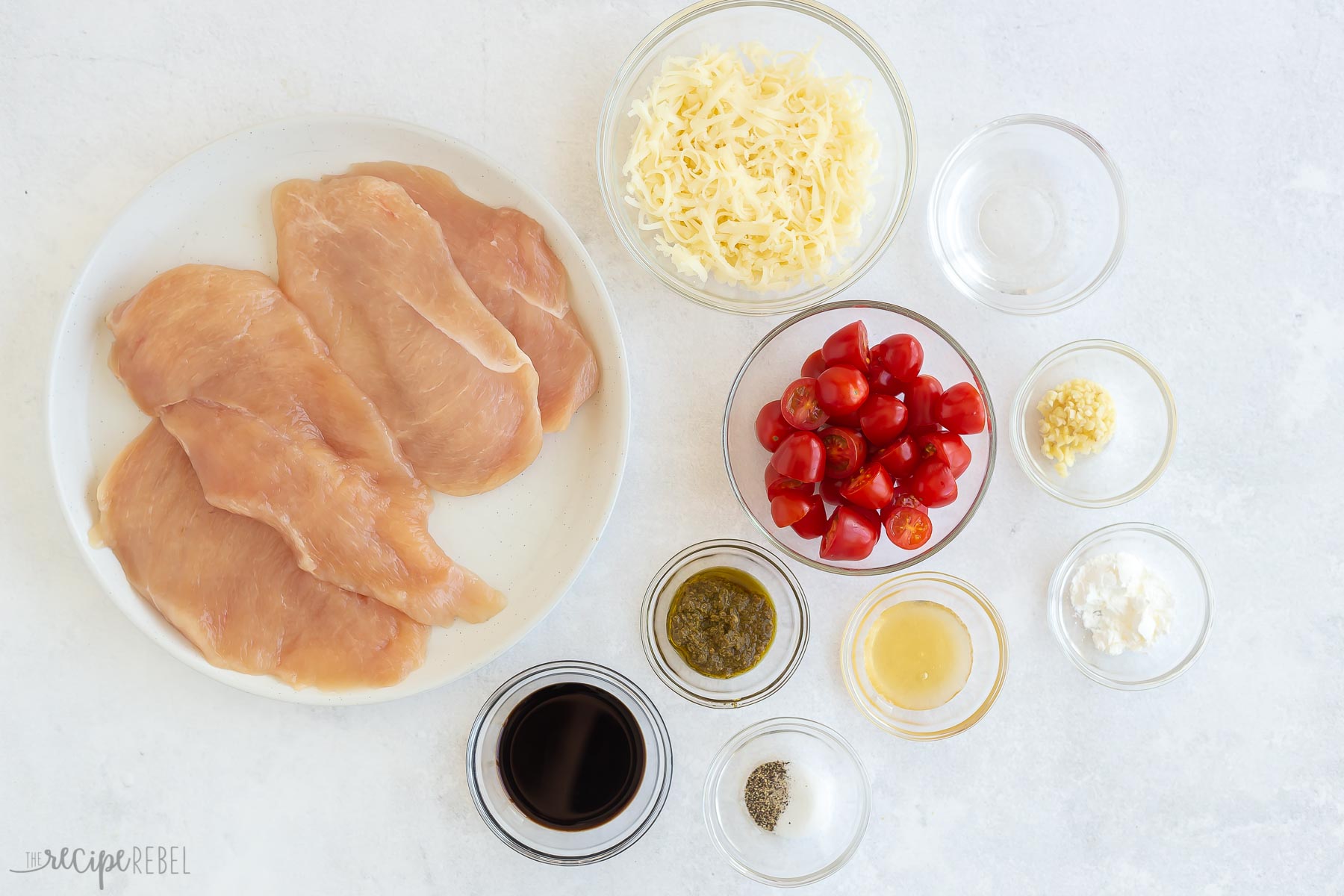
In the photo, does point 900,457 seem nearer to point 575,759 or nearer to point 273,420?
point 575,759

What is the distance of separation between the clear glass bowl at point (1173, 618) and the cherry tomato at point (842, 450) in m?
0.59

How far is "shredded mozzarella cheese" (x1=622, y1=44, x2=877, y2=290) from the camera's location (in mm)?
1638

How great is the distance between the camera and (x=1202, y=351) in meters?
1.90

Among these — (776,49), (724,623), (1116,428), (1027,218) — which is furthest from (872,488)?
(776,49)

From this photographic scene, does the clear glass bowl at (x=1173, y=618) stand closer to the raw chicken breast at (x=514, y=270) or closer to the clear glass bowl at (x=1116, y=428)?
the clear glass bowl at (x=1116, y=428)

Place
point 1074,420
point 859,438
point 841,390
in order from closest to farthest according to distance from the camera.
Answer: point 841,390 < point 859,438 < point 1074,420

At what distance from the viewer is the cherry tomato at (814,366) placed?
1.70 metres

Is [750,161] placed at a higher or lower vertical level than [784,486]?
higher

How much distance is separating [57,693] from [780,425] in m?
1.69

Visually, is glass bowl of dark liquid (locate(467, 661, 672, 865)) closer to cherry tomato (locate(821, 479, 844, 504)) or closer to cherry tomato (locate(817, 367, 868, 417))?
cherry tomato (locate(821, 479, 844, 504))

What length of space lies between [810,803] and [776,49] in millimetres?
1670

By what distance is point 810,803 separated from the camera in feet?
6.07

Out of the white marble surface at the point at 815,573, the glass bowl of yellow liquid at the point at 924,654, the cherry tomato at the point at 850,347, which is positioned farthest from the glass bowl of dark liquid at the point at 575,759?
the cherry tomato at the point at 850,347

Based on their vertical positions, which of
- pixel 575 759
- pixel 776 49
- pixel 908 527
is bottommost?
pixel 575 759
